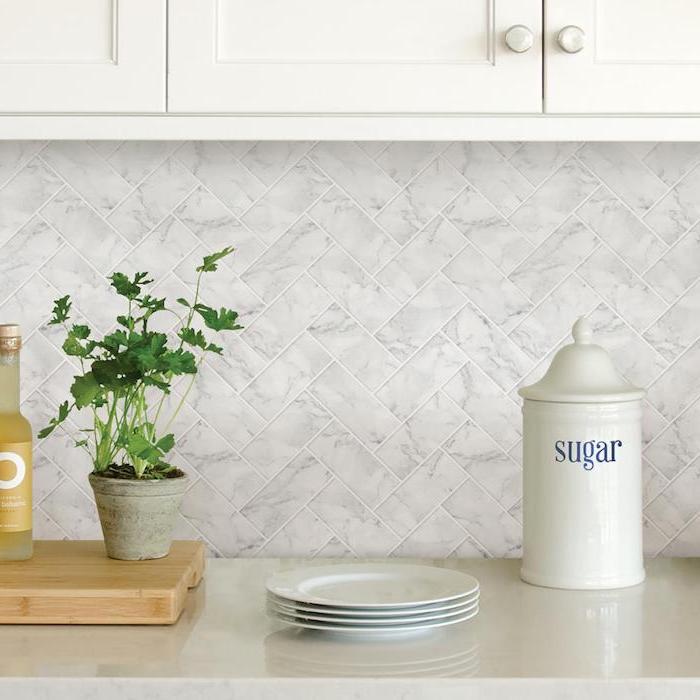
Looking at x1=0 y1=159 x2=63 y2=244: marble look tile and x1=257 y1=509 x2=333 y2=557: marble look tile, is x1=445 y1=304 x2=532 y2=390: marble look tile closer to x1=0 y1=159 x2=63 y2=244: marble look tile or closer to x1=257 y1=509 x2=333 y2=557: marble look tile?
x1=257 y1=509 x2=333 y2=557: marble look tile

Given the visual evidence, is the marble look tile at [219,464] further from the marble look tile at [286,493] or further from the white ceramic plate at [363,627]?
the white ceramic plate at [363,627]

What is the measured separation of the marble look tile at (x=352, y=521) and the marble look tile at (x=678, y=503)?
0.45 metres

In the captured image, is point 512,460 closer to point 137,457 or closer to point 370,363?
point 370,363

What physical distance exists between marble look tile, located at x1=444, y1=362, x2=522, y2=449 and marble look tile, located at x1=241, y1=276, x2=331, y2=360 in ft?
0.86

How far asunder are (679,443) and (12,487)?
108cm

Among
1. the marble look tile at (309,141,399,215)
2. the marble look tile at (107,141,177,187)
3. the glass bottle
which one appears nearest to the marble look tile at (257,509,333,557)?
the glass bottle

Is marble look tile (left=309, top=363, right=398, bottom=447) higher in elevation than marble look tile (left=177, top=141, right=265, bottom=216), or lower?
lower

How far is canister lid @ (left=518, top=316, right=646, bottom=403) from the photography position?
1600 millimetres

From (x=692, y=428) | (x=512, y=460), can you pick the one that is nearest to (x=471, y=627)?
(x=512, y=460)
